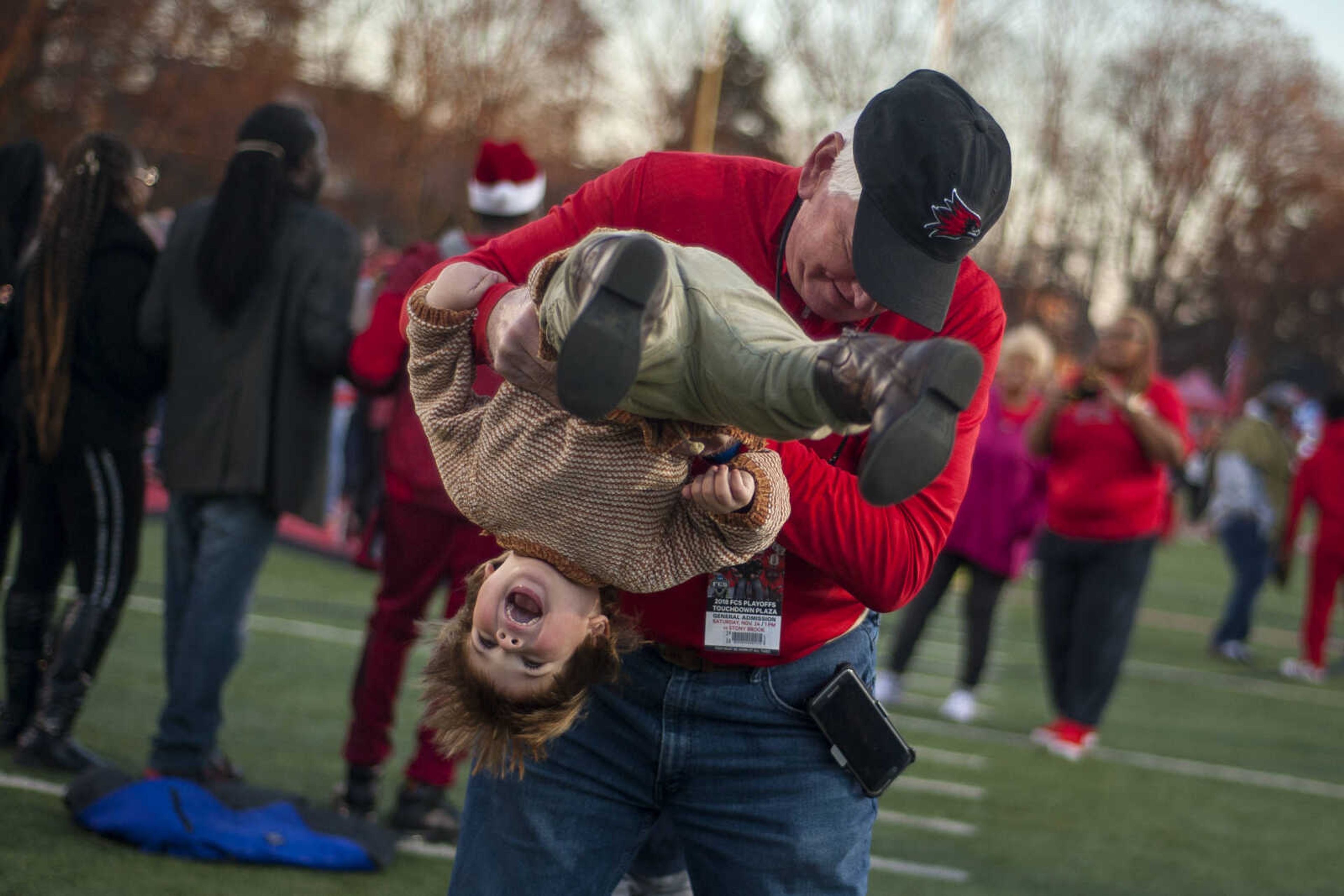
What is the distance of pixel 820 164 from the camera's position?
2.06m

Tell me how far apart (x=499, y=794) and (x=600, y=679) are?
0.27 meters

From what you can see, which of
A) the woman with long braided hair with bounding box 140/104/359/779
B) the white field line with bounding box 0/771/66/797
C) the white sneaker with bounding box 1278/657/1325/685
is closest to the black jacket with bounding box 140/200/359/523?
the woman with long braided hair with bounding box 140/104/359/779

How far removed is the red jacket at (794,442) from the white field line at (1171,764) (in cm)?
538

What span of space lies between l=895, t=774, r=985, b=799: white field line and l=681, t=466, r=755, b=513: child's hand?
456 cm

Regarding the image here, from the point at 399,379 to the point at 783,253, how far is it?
2702mm

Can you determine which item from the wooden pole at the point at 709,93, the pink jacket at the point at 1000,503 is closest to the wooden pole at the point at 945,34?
the wooden pole at the point at 709,93

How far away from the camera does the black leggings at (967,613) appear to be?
7.61m

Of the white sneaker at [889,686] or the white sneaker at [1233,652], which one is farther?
the white sneaker at [1233,652]

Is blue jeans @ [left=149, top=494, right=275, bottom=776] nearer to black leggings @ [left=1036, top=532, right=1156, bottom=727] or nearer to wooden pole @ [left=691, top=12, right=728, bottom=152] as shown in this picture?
black leggings @ [left=1036, top=532, right=1156, bottom=727]

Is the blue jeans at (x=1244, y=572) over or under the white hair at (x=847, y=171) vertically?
under

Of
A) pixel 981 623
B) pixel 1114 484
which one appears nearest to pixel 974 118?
pixel 1114 484

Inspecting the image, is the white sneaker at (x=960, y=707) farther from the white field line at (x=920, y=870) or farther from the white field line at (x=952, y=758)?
the white field line at (x=920, y=870)

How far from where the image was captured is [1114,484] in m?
6.79

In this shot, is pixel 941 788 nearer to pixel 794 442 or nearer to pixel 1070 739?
pixel 1070 739
